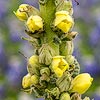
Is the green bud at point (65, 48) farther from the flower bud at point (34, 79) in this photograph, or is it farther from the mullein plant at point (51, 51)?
the flower bud at point (34, 79)

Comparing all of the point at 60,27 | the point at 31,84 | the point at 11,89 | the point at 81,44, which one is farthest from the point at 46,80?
the point at 81,44

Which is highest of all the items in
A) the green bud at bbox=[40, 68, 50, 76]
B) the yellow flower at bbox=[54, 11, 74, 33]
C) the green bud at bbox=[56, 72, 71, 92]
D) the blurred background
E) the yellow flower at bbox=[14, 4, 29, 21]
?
the blurred background

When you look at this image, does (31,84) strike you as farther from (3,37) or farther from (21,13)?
(3,37)

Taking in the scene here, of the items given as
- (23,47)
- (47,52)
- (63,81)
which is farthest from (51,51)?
(23,47)

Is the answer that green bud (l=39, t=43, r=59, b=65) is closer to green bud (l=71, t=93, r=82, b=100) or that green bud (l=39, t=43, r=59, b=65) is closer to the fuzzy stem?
the fuzzy stem

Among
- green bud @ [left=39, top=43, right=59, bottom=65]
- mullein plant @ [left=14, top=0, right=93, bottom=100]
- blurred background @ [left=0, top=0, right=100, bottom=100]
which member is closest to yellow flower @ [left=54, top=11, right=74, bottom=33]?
mullein plant @ [left=14, top=0, right=93, bottom=100]
